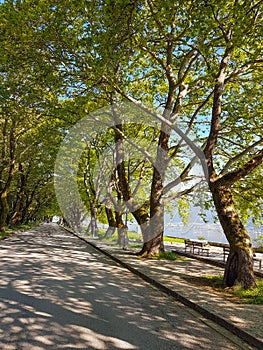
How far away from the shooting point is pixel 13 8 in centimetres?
1224

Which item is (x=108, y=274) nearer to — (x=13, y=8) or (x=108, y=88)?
(x=108, y=88)

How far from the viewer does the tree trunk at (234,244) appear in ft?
28.9

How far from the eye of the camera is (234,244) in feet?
30.0

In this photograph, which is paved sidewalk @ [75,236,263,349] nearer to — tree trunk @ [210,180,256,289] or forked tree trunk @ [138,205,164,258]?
tree trunk @ [210,180,256,289]

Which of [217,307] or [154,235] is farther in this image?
[154,235]

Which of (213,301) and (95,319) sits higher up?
(213,301)

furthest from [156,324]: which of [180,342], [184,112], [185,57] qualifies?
[184,112]

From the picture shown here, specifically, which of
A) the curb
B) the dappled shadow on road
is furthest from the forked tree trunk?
the curb

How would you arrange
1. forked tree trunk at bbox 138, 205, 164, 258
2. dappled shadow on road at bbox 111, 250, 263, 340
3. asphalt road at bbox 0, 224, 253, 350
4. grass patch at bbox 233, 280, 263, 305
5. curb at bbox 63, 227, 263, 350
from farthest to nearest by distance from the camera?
forked tree trunk at bbox 138, 205, 164, 258, grass patch at bbox 233, 280, 263, 305, dappled shadow on road at bbox 111, 250, 263, 340, curb at bbox 63, 227, 263, 350, asphalt road at bbox 0, 224, 253, 350

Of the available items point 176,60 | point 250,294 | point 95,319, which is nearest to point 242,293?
point 250,294

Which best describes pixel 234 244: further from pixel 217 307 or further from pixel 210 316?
pixel 210 316

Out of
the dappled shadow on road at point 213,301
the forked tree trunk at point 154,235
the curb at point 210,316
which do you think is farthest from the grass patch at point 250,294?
the forked tree trunk at point 154,235

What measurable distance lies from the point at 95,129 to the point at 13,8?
12.9 m

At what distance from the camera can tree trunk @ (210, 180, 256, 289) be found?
8.81 metres
